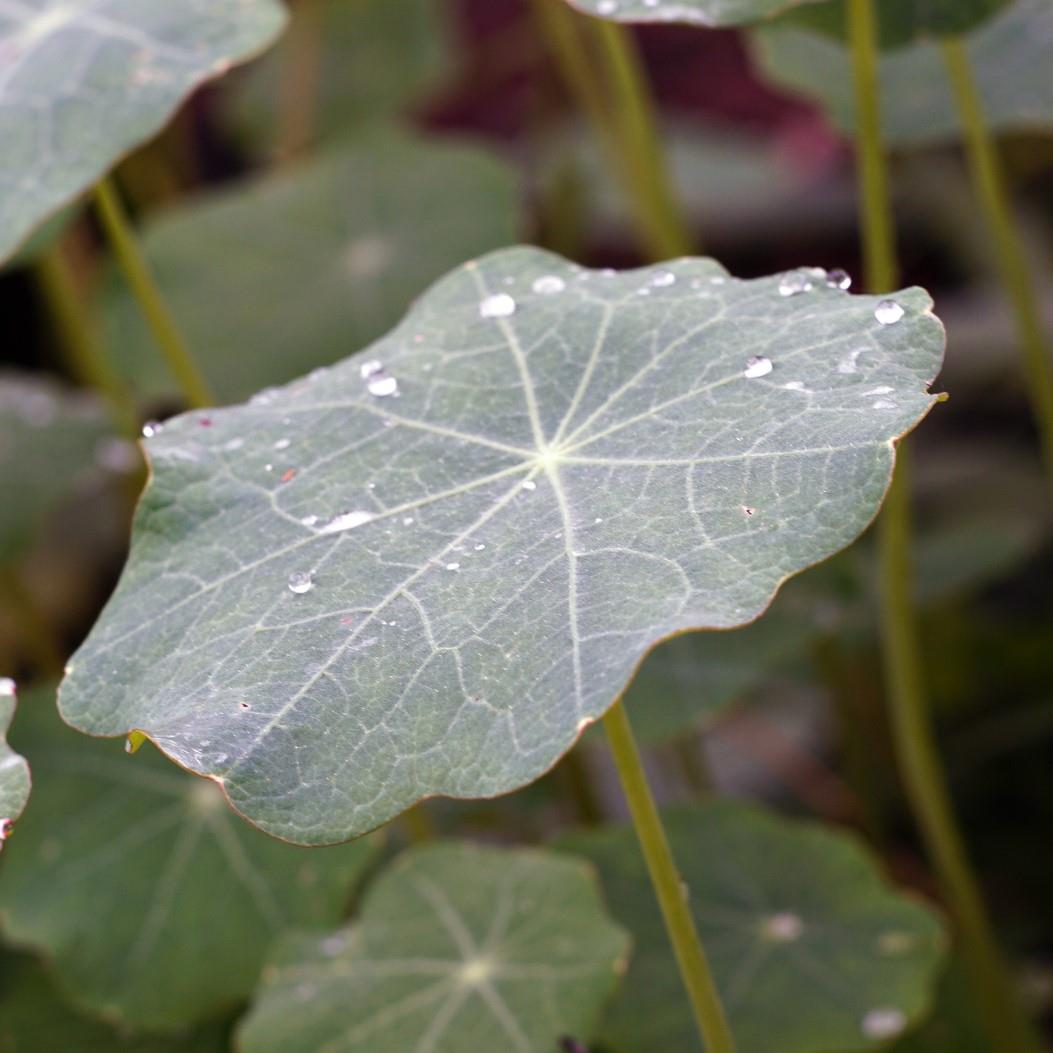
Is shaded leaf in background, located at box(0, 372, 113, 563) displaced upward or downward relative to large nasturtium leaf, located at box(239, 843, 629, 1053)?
upward

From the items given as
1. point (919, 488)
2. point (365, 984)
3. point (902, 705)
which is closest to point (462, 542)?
point (365, 984)

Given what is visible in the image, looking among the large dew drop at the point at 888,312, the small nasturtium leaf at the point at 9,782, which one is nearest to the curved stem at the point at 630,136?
the large dew drop at the point at 888,312

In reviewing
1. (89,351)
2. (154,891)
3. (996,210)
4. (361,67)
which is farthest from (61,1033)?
(361,67)

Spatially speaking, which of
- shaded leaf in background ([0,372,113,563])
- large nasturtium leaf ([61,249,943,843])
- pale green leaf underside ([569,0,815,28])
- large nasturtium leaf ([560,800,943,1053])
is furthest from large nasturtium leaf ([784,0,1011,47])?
shaded leaf in background ([0,372,113,563])

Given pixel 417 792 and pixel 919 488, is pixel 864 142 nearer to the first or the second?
pixel 417 792

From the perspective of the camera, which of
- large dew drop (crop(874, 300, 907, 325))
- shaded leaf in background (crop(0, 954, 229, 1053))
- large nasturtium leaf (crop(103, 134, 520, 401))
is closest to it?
large dew drop (crop(874, 300, 907, 325))

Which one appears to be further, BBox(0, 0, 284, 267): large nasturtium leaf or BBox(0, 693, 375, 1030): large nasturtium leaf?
BBox(0, 693, 375, 1030): large nasturtium leaf

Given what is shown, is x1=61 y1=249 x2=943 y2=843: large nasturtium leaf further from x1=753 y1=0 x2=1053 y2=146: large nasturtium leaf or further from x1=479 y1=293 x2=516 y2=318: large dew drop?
x1=753 y1=0 x2=1053 y2=146: large nasturtium leaf

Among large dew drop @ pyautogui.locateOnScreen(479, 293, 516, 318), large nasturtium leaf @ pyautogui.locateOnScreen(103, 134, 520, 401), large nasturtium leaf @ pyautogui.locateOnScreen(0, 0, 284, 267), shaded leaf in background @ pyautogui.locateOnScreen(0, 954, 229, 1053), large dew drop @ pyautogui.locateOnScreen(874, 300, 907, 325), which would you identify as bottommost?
shaded leaf in background @ pyautogui.locateOnScreen(0, 954, 229, 1053)
